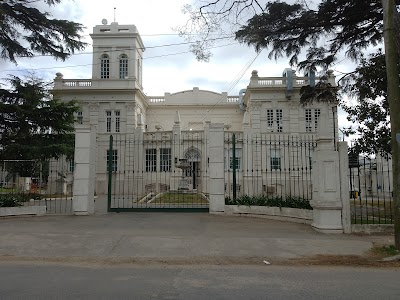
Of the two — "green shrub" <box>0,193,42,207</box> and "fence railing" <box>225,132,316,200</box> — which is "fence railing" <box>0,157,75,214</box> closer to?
"green shrub" <box>0,193,42,207</box>

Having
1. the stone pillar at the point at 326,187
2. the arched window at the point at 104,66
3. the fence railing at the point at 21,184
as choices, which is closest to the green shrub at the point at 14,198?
the fence railing at the point at 21,184

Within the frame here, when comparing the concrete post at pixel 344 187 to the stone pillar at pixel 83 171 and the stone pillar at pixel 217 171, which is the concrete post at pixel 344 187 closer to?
Answer: the stone pillar at pixel 217 171

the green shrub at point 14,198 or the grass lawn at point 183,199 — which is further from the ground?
the green shrub at point 14,198

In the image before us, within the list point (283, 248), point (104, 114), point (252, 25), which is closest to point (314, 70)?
point (252, 25)

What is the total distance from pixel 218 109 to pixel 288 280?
1364 inches

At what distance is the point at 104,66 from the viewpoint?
37.4m

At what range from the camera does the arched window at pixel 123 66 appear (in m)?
37.0

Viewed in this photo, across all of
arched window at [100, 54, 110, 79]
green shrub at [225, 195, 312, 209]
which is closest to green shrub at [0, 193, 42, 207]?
green shrub at [225, 195, 312, 209]

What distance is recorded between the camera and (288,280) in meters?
6.29

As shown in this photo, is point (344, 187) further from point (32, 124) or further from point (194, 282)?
point (32, 124)

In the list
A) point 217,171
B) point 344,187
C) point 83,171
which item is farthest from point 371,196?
point 83,171

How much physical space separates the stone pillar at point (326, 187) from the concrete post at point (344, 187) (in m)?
0.09

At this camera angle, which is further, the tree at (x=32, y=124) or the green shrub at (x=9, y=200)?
the tree at (x=32, y=124)

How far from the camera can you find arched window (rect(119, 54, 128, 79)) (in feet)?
121
